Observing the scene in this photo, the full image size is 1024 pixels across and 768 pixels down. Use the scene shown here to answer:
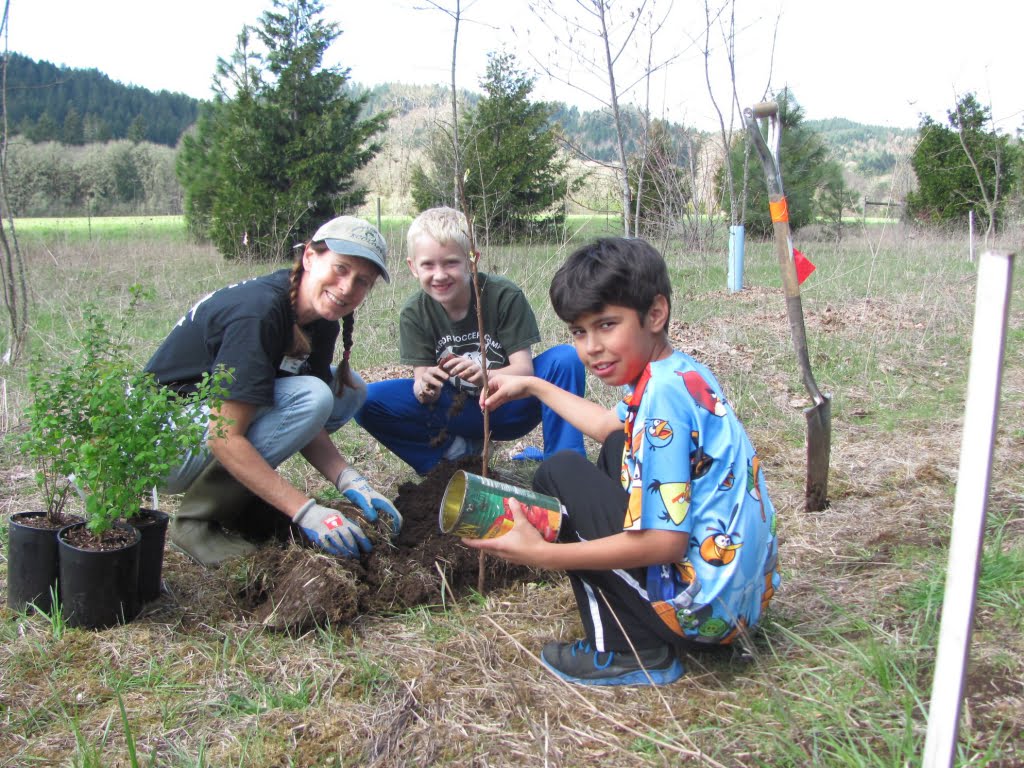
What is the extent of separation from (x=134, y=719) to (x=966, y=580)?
171cm

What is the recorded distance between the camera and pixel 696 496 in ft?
5.17

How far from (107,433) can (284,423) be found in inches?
25.2

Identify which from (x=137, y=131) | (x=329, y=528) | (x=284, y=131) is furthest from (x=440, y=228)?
(x=137, y=131)

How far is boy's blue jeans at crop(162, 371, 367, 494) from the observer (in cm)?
253

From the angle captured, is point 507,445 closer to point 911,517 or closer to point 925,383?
point 911,517

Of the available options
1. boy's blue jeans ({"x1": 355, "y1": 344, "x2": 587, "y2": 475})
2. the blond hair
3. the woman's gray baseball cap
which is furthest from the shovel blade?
the woman's gray baseball cap

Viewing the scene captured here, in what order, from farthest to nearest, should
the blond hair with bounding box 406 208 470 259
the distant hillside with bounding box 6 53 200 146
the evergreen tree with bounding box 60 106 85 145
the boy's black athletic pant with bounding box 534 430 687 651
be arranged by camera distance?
the distant hillside with bounding box 6 53 200 146 → the evergreen tree with bounding box 60 106 85 145 → the blond hair with bounding box 406 208 470 259 → the boy's black athletic pant with bounding box 534 430 687 651

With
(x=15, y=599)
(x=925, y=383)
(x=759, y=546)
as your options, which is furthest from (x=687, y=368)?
(x=925, y=383)

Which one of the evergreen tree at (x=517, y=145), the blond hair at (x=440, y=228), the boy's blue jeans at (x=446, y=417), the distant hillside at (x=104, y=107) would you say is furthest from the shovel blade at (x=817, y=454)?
the distant hillside at (x=104, y=107)

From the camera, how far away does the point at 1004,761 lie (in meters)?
1.24

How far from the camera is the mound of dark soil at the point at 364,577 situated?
83.7 inches

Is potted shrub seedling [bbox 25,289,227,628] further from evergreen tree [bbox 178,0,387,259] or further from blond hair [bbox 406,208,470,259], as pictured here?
evergreen tree [bbox 178,0,387,259]

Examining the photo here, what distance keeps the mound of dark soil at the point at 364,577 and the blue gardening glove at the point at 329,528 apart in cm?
4

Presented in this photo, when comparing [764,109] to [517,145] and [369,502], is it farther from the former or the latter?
[517,145]
